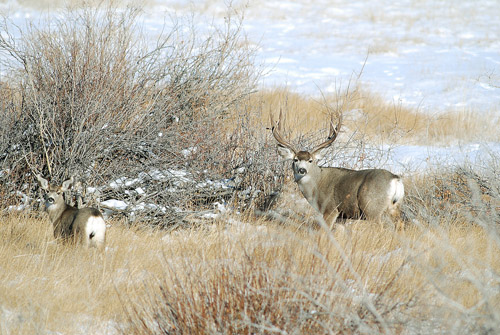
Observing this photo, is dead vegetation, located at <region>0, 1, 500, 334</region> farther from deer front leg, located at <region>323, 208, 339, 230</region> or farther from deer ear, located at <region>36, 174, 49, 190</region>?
A: deer ear, located at <region>36, 174, 49, 190</region>

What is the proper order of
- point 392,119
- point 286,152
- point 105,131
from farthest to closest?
point 392,119 → point 286,152 → point 105,131

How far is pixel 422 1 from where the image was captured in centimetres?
3284

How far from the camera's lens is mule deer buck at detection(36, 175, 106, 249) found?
614cm

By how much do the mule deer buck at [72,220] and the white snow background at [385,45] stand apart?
18.0 feet

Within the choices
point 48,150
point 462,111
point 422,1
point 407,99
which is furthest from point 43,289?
point 422,1

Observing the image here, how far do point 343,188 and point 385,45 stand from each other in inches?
721

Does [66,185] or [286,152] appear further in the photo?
[286,152]

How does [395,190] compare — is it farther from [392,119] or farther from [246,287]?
[392,119]

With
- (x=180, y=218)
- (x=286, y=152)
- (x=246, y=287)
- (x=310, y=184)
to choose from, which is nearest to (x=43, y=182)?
(x=180, y=218)

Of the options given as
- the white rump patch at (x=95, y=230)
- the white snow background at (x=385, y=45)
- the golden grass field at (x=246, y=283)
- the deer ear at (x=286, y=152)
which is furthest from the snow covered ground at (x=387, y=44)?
the white rump patch at (x=95, y=230)

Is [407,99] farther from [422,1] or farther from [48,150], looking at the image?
[422,1]

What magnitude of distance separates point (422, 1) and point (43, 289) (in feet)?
104

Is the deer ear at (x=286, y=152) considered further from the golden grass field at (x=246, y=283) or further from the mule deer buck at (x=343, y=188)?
the golden grass field at (x=246, y=283)

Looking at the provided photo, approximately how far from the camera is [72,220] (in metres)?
6.34
